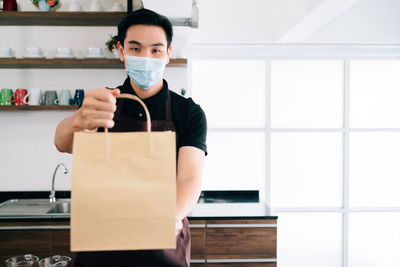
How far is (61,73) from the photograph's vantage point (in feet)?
9.20

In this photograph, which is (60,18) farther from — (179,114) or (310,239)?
(310,239)

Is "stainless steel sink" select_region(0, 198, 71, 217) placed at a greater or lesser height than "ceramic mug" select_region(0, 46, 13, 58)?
lesser

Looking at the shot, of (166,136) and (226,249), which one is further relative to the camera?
(226,249)

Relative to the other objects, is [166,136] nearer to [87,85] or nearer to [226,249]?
[226,249]

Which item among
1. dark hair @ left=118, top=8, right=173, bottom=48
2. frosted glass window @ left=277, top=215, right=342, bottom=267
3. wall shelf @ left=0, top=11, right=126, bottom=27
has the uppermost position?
wall shelf @ left=0, top=11, right=126, bottom=27

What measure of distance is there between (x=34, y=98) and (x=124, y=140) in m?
2.32

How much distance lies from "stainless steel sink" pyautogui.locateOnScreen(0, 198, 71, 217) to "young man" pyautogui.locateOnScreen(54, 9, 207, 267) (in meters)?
1.49

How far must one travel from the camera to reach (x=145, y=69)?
3.40ft

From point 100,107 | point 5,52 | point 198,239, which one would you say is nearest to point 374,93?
point 198,239

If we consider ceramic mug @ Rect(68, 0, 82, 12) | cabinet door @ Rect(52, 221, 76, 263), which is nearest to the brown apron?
cabinet door @ Rect(52, 221, 76, 263)

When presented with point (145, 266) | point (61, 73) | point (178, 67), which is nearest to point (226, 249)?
point (145, 266)

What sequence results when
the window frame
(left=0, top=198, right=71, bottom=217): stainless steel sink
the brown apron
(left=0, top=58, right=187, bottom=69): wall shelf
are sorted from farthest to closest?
the window frame, (left=0, top=58, right=187, bottom=69): wall shelf, (left=0, top=198, right=71, bottom=217): stainless steel sink, the brown apron

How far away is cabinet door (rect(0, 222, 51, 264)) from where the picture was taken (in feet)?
7.32

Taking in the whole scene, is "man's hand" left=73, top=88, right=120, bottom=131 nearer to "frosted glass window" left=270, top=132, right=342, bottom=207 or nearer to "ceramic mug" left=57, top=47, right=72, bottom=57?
"ceramic mug" left=57, top=47, right=72, bottom=57
